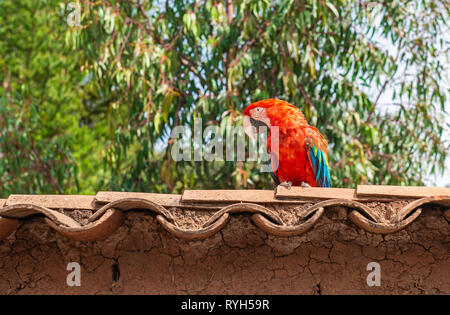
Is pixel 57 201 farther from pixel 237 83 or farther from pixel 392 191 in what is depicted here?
pixel 237 83

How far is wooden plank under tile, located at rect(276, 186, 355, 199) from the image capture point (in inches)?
102

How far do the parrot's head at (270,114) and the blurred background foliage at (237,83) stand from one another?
6.79 ft

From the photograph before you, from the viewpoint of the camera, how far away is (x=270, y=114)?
4250 millimetres

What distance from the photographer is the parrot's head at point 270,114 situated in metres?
4.20

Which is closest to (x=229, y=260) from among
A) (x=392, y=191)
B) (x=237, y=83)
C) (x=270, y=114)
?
(x=392, y=191)

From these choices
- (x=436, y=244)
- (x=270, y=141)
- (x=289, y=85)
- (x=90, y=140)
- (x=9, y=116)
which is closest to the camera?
(x=436, y=244)

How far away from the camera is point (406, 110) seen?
8.23 metres

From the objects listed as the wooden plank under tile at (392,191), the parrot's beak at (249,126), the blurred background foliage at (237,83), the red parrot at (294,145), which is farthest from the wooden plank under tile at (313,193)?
the blurred background foliage at (237,83)

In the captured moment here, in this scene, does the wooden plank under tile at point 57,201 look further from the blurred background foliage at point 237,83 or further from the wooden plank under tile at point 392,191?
the blurred background foliage at point 237,83

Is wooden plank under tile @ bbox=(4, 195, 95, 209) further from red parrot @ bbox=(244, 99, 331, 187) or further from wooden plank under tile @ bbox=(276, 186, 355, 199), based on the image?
red parrot @ bbox=(244, 99, 331, 187)

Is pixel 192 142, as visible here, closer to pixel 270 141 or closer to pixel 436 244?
pixel 270 141

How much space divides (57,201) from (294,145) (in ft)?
6.55

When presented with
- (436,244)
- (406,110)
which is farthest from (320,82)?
(436,244)

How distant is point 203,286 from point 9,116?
20.8 ft
